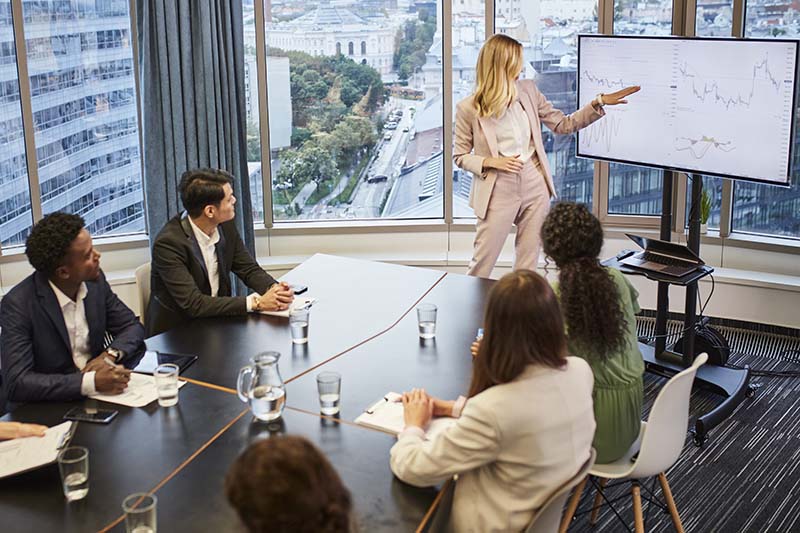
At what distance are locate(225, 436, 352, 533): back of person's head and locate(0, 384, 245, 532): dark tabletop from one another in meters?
0.82

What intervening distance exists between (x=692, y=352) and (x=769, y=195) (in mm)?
1375

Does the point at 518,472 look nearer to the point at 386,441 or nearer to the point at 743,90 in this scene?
the point at 386,441

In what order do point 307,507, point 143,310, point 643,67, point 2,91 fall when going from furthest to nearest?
point 2,91 → point 643,67 → point 143,310 → point 307,507

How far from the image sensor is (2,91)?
503cm

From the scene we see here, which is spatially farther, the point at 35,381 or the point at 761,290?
the point at 761,290

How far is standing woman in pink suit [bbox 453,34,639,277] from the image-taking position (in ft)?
15.2

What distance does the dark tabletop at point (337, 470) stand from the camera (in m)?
2.00

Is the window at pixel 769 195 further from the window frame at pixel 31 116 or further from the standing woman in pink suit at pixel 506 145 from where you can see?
the window frame at pixel 31 116

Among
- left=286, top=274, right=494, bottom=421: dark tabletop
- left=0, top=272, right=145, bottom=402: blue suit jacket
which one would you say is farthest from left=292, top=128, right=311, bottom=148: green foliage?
left=0, top=272, right=145, bottom=402: blue suit jacket

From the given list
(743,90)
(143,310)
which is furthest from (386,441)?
(743,90)

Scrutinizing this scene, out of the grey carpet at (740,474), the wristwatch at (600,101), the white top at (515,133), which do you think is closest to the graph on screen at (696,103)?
the wristwatch at (600,101)

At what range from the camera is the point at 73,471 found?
2092 millimetres

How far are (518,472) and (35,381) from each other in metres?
1.46

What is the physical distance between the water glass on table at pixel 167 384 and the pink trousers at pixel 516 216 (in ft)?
8.35
